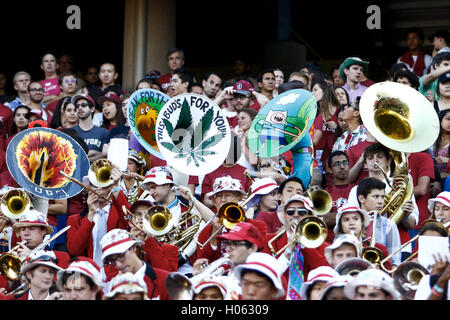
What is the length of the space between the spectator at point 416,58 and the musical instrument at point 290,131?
10.2ft

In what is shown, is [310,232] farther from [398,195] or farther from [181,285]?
[398,195]

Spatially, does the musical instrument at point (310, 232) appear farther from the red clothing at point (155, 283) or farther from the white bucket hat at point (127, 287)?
the white bucket hat at point (127, 287)

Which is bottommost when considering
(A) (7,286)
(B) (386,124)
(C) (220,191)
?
(A) (7,286)

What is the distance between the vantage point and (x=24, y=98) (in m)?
11.9

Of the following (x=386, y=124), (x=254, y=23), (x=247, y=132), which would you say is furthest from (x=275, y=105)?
(x=254, y=23)

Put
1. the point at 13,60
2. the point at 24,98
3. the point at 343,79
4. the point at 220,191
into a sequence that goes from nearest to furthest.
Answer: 1. the point at 220,191
2. the point at 343,79
3. the point at 24,98
4. the point at 13,60

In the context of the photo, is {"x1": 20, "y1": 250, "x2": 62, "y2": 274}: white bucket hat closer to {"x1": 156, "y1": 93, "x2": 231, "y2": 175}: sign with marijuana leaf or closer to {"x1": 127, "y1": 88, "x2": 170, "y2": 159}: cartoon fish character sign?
{"x1": 156, "y1": 93, "x2": 231, "y2": 175}: sign with marijuana leaf

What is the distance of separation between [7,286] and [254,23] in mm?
11108

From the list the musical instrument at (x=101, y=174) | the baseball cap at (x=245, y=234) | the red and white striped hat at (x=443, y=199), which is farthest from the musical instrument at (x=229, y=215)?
the red and white striped hat at (x=443, y=199)

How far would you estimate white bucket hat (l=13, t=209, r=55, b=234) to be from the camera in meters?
7.89

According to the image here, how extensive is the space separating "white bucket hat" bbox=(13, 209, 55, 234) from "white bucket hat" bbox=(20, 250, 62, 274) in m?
0.50

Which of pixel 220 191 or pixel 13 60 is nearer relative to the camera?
pixel 220 191

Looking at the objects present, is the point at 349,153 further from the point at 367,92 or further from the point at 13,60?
the point at 13,60

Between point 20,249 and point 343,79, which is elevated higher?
point 343,79
